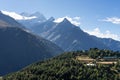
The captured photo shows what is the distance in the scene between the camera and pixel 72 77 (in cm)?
19838

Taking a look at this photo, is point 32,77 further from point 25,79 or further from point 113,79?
point 113,79

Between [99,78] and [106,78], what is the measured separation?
4049 mm

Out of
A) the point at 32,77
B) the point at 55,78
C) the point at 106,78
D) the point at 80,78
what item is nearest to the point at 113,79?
the point at 106,78

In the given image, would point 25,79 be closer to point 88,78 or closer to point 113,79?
point 88,78

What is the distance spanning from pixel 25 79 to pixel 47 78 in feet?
42.0

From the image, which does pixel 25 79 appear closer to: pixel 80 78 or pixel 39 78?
pixel 39 78

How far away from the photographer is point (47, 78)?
7771 inches

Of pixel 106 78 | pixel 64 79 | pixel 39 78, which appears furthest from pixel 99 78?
pixel 39 78

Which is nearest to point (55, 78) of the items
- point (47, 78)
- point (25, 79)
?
point (47, 78)

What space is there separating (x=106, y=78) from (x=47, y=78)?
33.4 m

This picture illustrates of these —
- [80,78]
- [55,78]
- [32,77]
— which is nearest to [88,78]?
[80,78]

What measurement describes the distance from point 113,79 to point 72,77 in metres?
23.4

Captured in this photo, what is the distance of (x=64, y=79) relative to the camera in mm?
199625

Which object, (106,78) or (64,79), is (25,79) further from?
(106,78)
